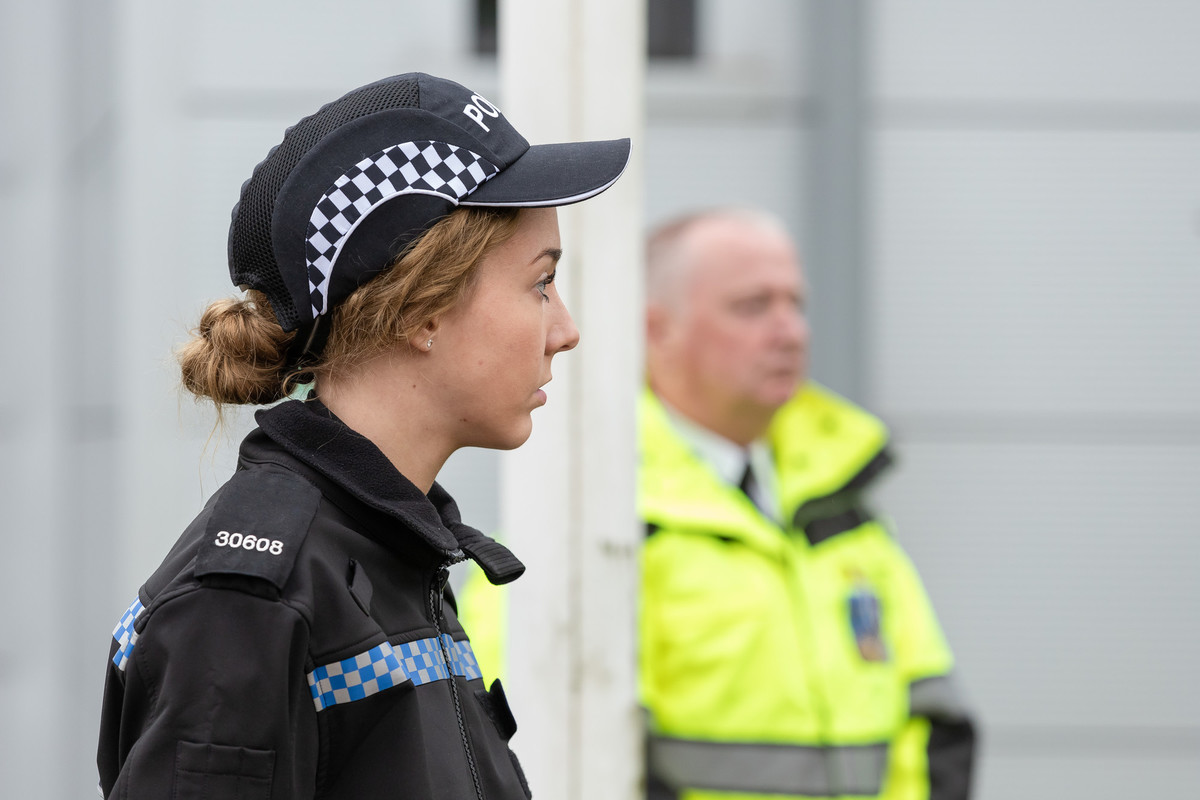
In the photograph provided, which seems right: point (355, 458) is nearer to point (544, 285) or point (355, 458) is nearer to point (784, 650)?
point (544, 285)

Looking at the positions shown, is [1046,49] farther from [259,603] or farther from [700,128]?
[259,603]

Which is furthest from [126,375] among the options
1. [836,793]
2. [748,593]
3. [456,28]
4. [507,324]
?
[507,324]

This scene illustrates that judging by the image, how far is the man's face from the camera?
248 cm

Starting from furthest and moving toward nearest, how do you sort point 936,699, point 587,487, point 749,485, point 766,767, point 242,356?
point 749,485
point 936,699
point 766,767
point 587,487
point 242,356

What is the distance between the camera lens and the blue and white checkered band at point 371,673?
908 mm

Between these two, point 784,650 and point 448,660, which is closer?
point 448,660

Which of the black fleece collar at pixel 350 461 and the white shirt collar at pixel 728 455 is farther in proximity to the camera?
the white shirt collar at pixel 728 455

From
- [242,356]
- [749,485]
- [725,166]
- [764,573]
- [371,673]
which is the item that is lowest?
[764,573]

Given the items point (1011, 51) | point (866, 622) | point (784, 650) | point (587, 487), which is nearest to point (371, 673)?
point (587, 487)

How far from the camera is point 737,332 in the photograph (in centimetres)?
249

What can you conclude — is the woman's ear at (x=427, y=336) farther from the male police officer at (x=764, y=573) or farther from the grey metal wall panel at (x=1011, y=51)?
the grey metal wall panel at (x=1011, y=51)

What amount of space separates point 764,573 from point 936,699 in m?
0.39

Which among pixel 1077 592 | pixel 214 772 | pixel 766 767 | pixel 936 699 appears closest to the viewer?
pixel 214 772

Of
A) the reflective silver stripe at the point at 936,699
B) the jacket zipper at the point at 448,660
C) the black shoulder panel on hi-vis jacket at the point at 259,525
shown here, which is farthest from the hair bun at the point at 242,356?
the reflective silver stripe at the point at 936,699
